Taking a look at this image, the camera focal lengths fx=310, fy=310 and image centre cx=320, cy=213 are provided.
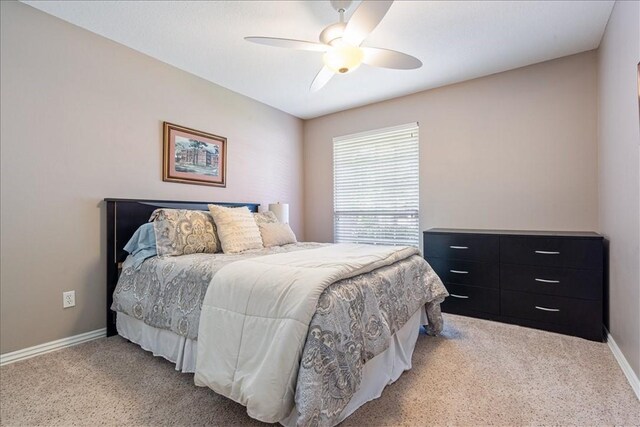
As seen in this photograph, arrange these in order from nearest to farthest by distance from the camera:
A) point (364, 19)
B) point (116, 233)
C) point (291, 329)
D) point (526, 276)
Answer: point (291, 329) < point (364, 19) < point (116, 233) < point (526, 276)

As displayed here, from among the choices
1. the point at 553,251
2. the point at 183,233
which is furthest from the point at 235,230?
the point at 553,251

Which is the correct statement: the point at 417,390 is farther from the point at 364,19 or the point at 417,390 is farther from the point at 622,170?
the point at 364,19

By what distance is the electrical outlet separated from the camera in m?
2.32

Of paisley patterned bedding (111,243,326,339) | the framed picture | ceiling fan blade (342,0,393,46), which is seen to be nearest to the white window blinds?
the framed picture

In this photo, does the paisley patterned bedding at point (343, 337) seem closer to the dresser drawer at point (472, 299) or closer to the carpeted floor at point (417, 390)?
the carpeted floor at point (417, 390)

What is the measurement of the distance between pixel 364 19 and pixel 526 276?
95.2 inches

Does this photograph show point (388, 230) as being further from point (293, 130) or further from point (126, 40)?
point (126, 40)

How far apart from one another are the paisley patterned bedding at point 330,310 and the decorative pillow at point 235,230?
0.14 metres

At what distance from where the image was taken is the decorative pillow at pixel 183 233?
2268 mm

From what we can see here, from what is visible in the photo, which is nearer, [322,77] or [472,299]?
[322,77]

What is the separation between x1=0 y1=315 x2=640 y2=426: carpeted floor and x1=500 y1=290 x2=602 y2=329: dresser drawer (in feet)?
0.69

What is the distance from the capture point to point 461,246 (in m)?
2.95

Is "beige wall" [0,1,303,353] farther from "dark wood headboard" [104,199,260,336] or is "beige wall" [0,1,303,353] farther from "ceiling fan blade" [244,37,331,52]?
"ceiling fan blade" [244,37,331,52]

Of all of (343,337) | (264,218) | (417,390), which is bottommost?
(417,390)
